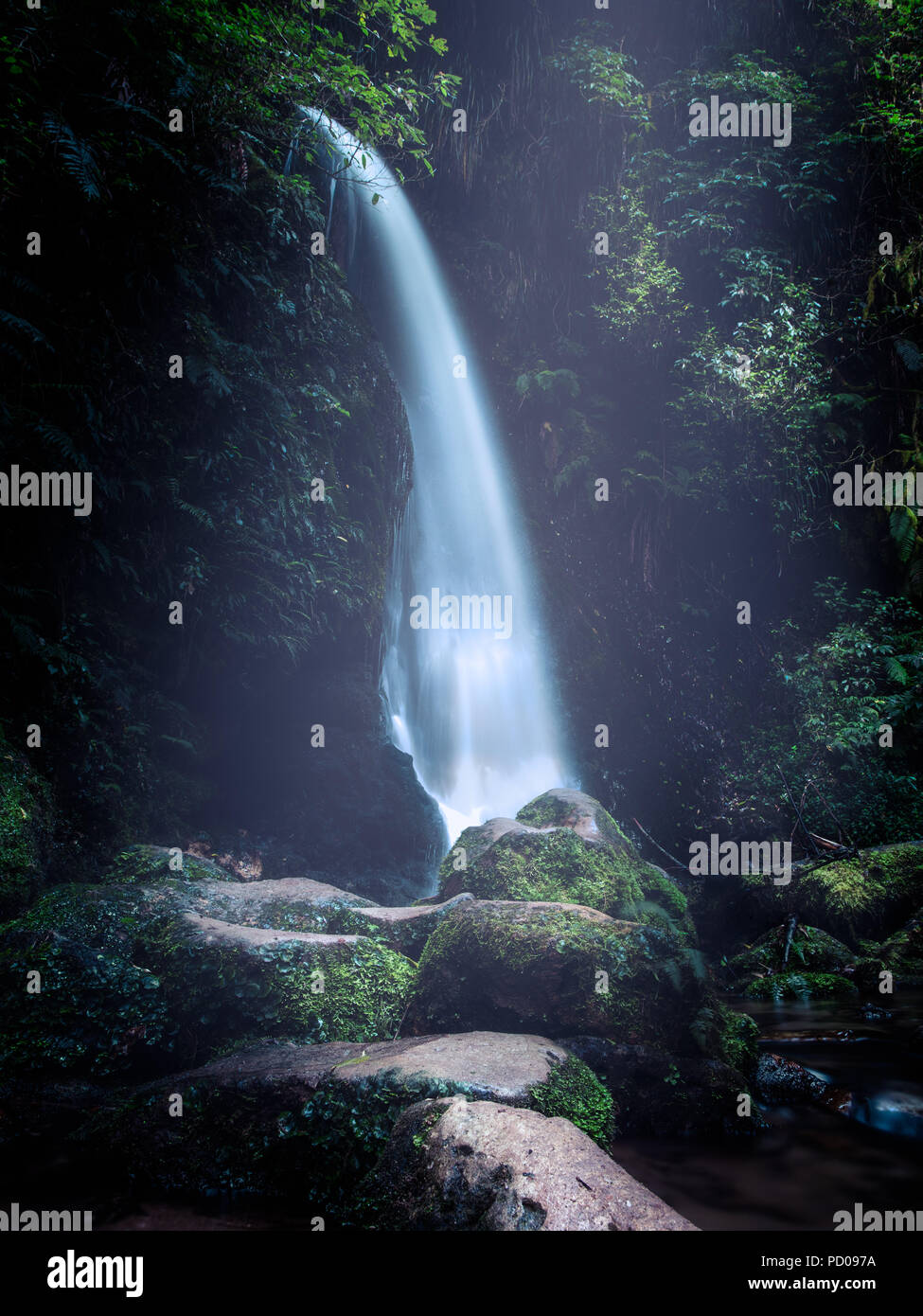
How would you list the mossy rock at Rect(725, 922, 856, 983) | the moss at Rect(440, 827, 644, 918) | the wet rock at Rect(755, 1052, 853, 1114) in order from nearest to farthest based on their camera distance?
the wet rock at Rect(755, 1052, 853, 1114)
the moss at Rect(440, 827, 644, 918)
the mossy rock at Rect(725, 922, 856, 983)

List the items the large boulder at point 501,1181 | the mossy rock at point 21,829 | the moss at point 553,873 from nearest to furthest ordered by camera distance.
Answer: the large boulder at point 501,1181 → the mossy rock at point 21,829 → the moss at point 553,873

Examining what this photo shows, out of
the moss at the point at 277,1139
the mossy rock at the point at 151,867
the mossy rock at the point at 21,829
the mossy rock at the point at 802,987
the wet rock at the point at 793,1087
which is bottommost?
the mossy rock at the point at 802,987

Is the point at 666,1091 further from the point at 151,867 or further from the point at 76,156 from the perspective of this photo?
the point at 76,156

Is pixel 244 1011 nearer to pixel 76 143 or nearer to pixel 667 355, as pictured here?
pixel 76 143

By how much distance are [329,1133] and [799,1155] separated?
8.93 ft

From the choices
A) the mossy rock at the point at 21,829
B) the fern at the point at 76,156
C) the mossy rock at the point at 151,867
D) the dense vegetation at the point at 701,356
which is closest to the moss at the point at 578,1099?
the mossy rock at the point at 151,867

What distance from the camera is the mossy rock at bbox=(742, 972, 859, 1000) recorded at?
23.8 feet

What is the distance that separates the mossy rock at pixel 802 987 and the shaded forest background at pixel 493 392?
4.59 metres

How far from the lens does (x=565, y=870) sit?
22.6 ft

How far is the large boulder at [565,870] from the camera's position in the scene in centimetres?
665

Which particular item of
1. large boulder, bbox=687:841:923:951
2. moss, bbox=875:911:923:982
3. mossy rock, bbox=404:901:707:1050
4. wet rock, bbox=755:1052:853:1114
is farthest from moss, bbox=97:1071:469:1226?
large boulder, bbox=687:841:923:951

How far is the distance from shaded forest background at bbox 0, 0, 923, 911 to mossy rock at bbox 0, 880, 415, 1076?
1.68m

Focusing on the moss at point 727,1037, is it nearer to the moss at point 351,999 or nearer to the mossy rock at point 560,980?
the mossy rock at point 560,980

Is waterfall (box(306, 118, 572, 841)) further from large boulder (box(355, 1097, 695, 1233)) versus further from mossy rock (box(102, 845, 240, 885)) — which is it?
large boulder (box(355, 1097, 695, 1233))
